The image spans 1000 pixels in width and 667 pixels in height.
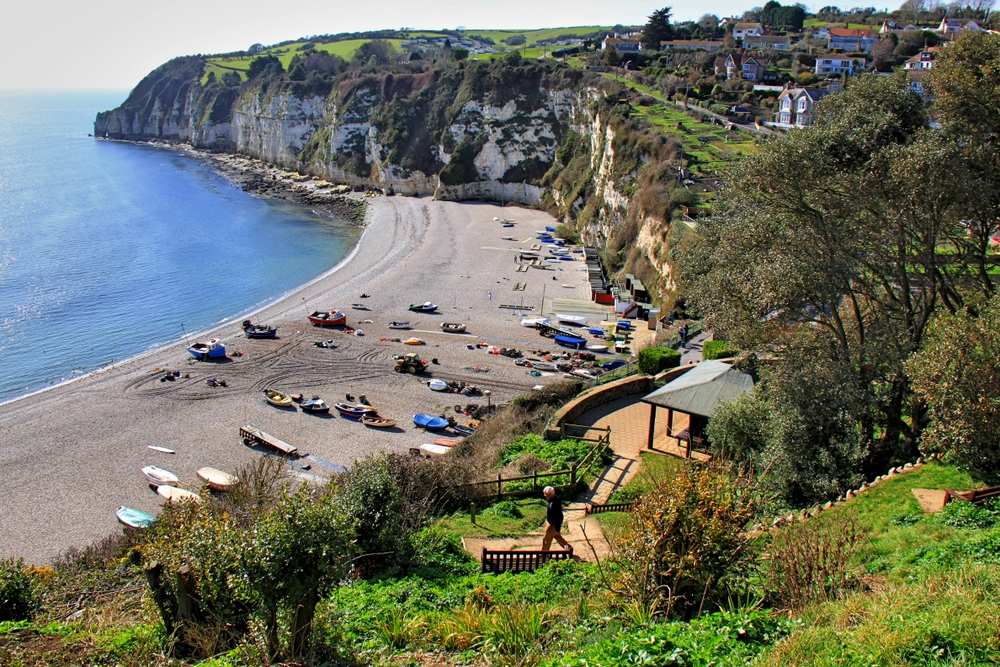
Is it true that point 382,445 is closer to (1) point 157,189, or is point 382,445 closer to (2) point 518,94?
(2) point 518,94

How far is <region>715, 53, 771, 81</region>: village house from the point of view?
87.6 metres

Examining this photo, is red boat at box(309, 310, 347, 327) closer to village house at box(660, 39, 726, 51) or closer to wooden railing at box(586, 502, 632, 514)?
wooden railing at box(586, 502, 632, 514)

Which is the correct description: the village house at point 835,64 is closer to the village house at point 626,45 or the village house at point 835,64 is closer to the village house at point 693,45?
the village house at point 693,45

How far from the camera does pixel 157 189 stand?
301 ft

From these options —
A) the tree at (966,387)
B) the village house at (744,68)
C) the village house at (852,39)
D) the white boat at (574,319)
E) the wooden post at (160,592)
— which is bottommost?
the white boat at (574,319)

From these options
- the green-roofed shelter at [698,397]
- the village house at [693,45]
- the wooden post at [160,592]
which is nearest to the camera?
the wooden post at [160,592]

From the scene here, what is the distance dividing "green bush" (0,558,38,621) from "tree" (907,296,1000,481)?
14.1 meters

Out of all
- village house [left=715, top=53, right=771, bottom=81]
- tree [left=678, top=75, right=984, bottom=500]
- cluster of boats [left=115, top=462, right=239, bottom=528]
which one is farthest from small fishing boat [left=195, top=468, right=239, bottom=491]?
village house [left=715, top=53, right=771, bottom=81]

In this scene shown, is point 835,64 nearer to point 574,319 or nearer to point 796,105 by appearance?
point 796,105

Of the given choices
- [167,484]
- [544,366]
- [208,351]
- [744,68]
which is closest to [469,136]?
[744,68]

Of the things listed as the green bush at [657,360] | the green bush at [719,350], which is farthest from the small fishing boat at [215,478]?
the green bush at [719,350]

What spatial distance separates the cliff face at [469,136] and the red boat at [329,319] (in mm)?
23704

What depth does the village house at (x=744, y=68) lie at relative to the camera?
8762 centimetres

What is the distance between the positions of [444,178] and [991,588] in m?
80.7
